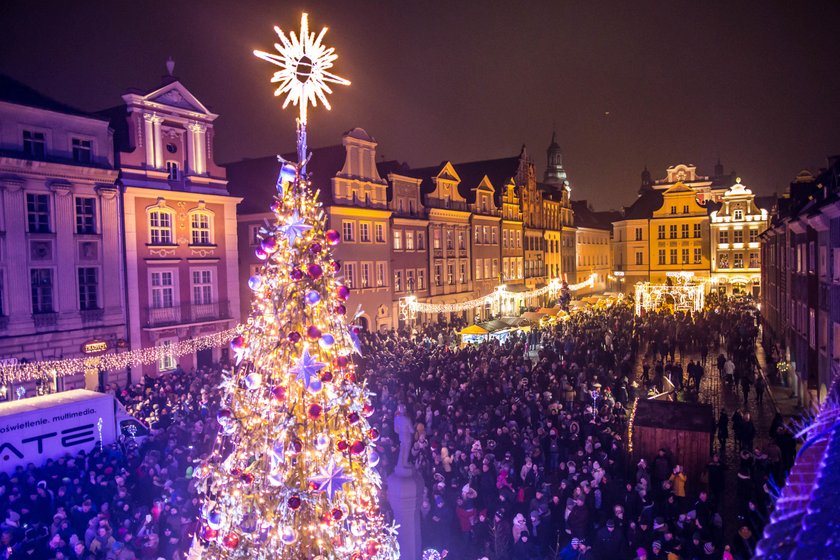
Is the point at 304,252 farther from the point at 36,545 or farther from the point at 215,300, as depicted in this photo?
the point at 215,300

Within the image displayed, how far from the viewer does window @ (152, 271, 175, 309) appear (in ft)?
90.5

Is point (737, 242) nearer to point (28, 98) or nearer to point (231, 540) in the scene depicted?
point (28, 98)

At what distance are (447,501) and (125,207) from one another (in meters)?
21.2

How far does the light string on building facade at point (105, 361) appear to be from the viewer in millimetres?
22250

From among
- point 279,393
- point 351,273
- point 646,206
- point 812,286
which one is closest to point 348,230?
point 351,273

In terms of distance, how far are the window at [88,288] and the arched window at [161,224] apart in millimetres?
2944

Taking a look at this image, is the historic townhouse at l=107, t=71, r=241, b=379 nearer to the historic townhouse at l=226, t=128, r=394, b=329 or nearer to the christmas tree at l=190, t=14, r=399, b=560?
the historic townhouse at l=226, t=128, r=394, b=329

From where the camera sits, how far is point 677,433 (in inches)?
570

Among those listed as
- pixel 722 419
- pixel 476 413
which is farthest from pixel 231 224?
pixel 722 419

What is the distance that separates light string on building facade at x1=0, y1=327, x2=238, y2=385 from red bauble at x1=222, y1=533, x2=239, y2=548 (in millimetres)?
15444

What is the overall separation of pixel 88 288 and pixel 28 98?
8.03m

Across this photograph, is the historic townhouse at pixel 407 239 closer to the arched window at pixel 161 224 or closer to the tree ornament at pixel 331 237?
the arched window at pixel 161 224

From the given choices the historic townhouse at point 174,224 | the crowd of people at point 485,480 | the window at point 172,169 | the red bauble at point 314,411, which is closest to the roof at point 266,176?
the historic townhouse at point 174,224

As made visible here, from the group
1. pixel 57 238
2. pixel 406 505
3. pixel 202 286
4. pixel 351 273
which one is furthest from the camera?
pixel 351 273
